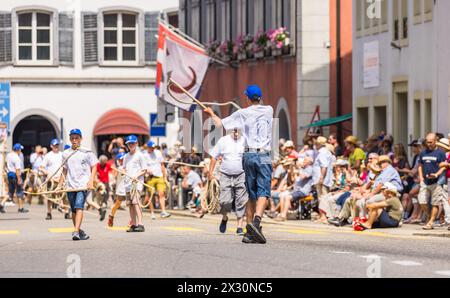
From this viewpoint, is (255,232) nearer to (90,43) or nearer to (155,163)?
(155,163)

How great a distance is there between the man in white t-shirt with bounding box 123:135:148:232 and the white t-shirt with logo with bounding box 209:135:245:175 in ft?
9.03

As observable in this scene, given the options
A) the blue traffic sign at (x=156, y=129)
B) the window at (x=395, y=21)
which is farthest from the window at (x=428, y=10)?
the blue traffic sign at (x=156, y=129)

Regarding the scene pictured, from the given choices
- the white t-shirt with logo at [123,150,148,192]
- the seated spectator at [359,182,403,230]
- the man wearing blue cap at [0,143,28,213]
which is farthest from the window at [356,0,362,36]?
the seated spectator at [359,182,403,230]

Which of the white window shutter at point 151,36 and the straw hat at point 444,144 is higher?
the white window shutter at point 151,36

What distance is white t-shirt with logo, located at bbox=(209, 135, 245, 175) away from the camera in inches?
914

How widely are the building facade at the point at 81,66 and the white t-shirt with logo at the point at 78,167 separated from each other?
38.7 m

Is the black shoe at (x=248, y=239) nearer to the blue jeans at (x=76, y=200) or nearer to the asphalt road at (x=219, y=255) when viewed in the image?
the asphalt road at (x=219, y=255)

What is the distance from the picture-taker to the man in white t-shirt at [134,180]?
85.6 ft

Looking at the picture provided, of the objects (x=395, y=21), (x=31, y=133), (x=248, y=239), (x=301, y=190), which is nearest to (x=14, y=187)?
(x=395, y=21)

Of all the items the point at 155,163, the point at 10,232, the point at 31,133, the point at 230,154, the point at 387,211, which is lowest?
the point at 10,232

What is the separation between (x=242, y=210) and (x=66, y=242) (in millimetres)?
2621

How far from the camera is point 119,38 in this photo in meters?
64.9

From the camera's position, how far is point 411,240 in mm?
22531

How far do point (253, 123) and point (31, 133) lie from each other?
44.0 m
